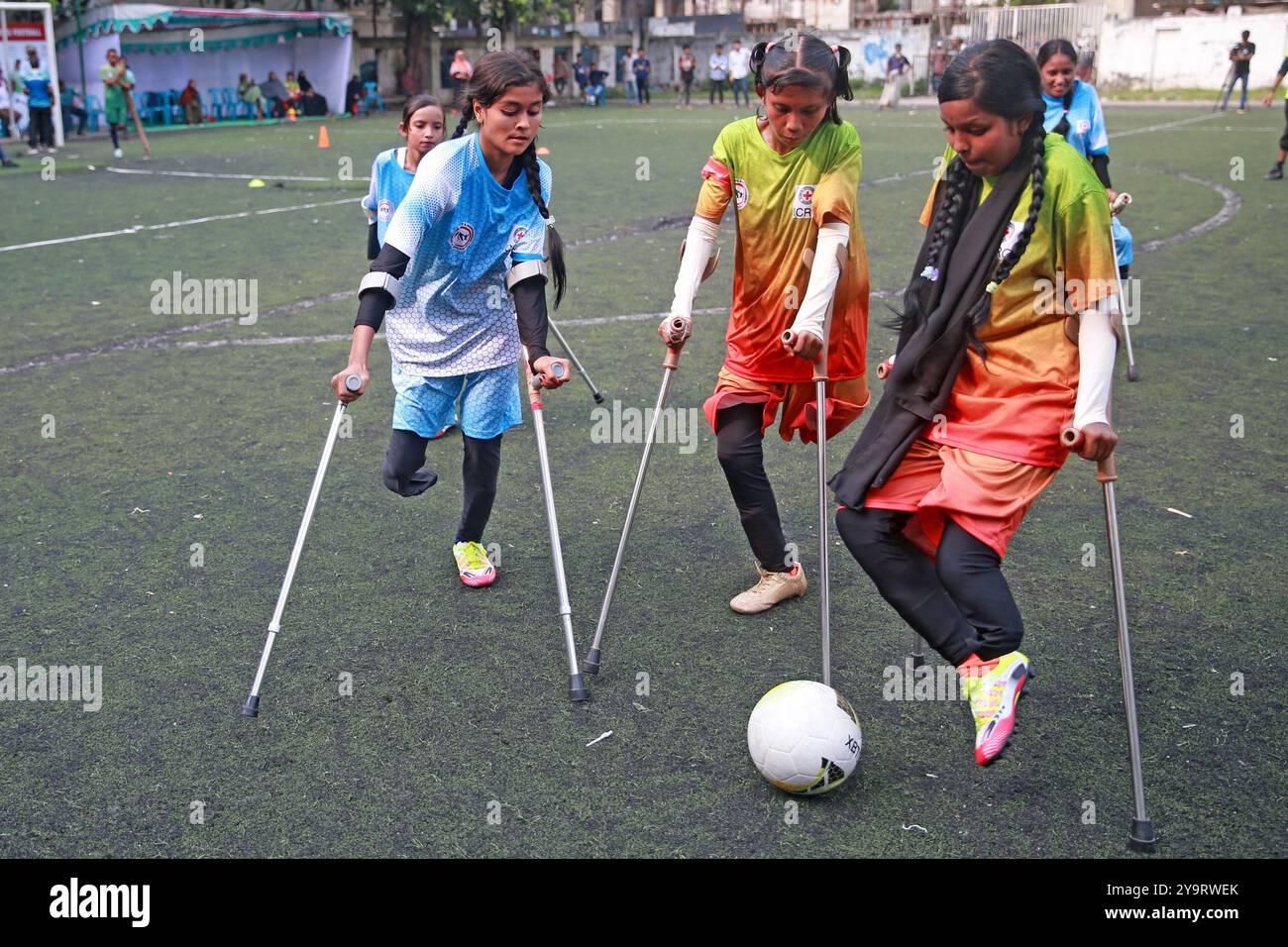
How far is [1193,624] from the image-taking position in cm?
446

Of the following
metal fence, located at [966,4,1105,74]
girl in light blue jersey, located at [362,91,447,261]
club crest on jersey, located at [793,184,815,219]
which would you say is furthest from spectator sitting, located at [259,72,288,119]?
club crest on jersey, located at [793,184,815,219]

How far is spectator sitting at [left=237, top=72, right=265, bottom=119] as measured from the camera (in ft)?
120

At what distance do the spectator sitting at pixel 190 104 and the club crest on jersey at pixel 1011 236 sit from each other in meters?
35.8

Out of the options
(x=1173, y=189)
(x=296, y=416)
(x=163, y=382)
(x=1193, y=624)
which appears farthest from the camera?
(x=1173, y=189)

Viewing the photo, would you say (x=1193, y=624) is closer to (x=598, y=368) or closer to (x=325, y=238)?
(x=598, y=368)

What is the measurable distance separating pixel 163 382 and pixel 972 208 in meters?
5.87

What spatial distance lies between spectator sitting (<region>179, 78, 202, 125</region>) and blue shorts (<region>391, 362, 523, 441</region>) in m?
33.9

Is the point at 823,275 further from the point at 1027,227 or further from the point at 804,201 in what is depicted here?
the point at 1027,227

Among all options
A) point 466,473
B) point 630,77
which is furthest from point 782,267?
point 630,77

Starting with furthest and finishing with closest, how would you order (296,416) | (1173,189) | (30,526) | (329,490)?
1. (1173,189)
2. (296,416)
3. (329,490)
4. (30,526)

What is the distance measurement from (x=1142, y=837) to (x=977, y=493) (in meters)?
0.95

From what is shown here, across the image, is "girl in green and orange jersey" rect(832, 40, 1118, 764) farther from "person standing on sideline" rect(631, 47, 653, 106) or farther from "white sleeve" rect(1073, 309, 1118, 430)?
"person standing on sideline" rect(631, 47, 653, 106)

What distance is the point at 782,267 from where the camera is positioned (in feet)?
14.3

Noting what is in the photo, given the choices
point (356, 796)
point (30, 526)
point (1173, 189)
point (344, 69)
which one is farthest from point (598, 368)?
point (344, 69)
